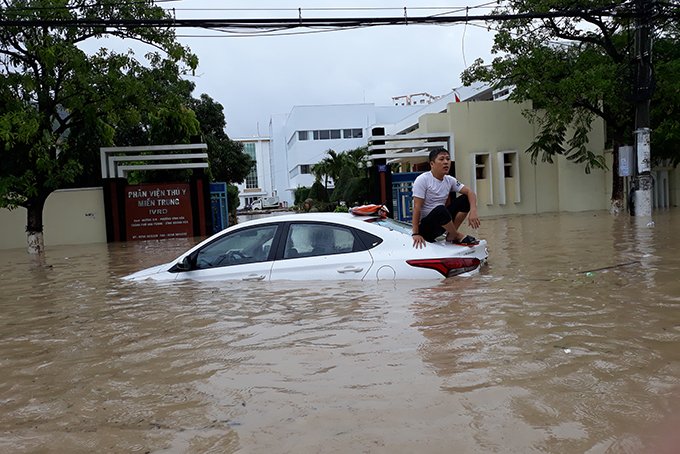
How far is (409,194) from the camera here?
2227cm

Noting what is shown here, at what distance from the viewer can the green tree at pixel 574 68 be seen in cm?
1936

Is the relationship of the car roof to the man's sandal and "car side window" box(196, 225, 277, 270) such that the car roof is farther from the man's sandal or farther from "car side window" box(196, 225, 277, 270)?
the man's sandal

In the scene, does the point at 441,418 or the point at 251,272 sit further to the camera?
the point at 251,272

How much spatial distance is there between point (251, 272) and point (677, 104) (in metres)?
18.0

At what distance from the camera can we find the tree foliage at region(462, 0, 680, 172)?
63.5 feet

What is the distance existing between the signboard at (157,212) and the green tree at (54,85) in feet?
15.7

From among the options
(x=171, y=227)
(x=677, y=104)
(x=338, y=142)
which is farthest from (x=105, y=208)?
(x=338, y=142)

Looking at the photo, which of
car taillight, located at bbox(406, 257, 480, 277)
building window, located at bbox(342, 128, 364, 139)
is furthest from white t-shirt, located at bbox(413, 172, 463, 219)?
building window, located at bbox(342, 128, 364, 139)

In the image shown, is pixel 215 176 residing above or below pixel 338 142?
below

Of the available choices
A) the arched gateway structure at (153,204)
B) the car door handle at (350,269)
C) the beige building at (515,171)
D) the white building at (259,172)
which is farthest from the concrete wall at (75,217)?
the white building at (259,172)

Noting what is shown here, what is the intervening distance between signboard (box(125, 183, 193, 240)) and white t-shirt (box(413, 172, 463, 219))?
15.5m

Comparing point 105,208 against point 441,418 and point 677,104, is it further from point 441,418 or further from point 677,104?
point 441,418

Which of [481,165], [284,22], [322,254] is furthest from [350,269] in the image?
[481,165]

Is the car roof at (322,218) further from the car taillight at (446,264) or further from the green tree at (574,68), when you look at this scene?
the green tree at (574,68)
